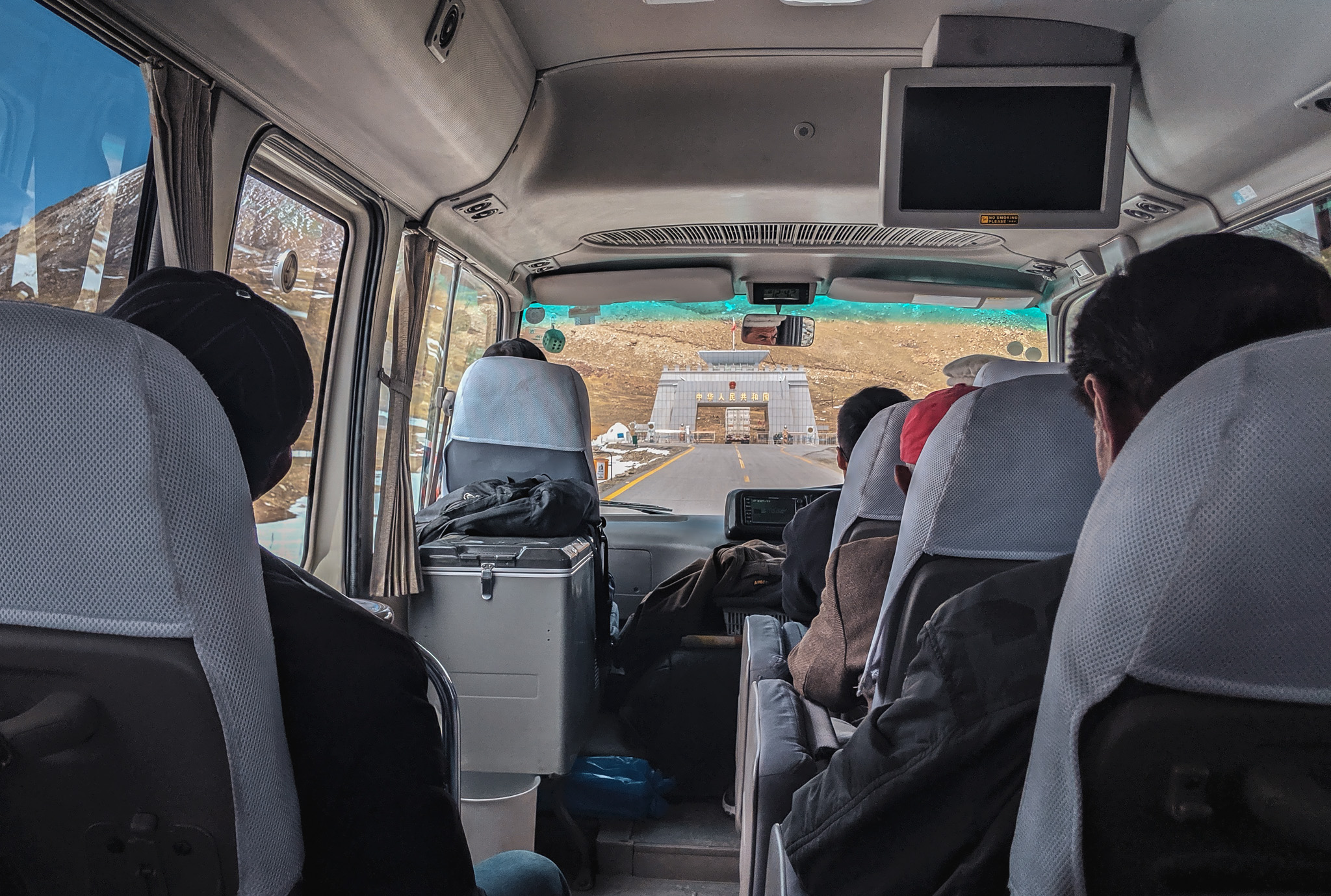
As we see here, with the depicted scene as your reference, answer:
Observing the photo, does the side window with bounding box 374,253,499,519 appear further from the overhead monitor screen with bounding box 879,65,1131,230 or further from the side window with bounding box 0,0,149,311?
the overhead monitor screen with bounding box 879,65,1131,230

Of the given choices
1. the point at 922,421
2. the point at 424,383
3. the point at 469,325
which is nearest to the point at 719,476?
the point at 469,325

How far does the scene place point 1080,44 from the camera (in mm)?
3180

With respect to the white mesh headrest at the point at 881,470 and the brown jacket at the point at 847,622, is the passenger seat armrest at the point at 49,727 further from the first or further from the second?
the white mesh headrest at the point at 881,470

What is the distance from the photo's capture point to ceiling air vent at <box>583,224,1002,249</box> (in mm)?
4621

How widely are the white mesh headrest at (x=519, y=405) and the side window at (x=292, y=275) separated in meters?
0.82

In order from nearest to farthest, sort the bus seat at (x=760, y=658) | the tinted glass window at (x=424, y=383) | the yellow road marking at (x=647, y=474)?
the bus seat at (x=760, y=658) < the tinted glass window at (x=424, y=383) < the yellow road marking at (x=647, y=474)

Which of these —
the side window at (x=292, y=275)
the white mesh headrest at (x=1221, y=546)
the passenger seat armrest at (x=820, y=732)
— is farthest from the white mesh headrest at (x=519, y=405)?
the white mesh headrest at (x=1221, y=546)

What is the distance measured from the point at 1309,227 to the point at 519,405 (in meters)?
3.54

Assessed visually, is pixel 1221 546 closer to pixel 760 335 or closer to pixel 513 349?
pixel 513 349

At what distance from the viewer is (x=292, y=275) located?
10.7 feet

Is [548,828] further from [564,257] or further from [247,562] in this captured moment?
[564,257]

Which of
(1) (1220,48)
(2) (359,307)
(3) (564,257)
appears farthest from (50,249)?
(1) (1220,48)

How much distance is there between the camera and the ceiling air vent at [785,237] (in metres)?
4.62

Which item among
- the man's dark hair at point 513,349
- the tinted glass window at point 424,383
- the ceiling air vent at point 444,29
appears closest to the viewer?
the ceiling air vent at point 444,29
